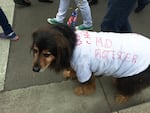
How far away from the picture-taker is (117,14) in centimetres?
312

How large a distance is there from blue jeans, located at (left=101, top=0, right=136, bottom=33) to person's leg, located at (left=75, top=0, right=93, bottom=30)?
0.53m

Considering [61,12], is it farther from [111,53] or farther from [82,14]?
[111,53]

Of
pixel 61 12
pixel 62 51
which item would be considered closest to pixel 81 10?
pixel 61 12

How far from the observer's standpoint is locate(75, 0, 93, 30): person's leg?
3.82m

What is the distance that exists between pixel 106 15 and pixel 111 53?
598mm

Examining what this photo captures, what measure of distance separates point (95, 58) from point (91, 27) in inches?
55.6

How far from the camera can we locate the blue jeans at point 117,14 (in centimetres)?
300

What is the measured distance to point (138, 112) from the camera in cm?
318

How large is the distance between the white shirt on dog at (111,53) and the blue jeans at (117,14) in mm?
297

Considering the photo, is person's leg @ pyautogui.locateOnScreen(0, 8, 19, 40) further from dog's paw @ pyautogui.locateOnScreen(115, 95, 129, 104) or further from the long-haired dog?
dog's paw @ pyautogui.locateOnScreen(115, 95, 129, 104)

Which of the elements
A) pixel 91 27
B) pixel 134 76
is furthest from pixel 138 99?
pixel 91 27

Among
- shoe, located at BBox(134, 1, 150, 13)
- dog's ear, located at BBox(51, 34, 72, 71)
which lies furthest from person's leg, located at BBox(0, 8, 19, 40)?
shoe, located at BBox(134, 1, 150, 13)

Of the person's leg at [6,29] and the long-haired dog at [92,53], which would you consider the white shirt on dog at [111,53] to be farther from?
the person's leg at [6,29]

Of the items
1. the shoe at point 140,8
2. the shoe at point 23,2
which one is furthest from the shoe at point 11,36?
the shoe at point 140,8
